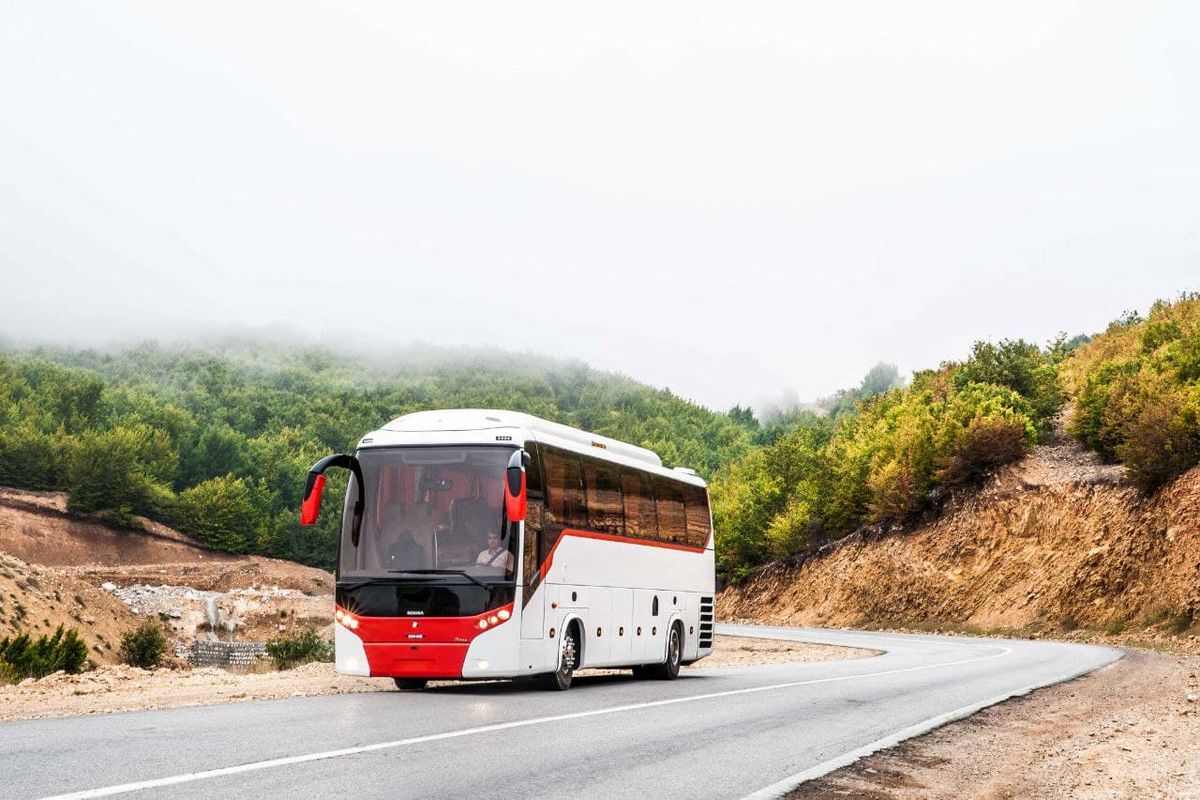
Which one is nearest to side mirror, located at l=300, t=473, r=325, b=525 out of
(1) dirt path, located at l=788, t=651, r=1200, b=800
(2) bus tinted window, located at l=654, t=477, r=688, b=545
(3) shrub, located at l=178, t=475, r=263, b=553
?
(2) bus tinted window, located at l=654, t=477, r=688, b=545

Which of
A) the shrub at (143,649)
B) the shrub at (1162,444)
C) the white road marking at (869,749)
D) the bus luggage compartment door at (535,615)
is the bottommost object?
the shrub at (143,649)

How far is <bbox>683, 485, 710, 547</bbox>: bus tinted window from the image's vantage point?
25.4 m

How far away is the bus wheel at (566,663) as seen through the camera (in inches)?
789

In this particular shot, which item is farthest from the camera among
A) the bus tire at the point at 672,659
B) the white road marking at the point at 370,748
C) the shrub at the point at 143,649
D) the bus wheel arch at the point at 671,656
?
the shrub at the point at 143,649

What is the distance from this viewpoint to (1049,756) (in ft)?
44.2

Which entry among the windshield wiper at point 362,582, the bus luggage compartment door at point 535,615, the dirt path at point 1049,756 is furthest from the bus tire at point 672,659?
the windshield wiper at point 362,582

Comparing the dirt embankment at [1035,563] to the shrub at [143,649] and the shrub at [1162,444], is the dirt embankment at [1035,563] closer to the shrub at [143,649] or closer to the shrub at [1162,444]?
the shrub at [1162,444]

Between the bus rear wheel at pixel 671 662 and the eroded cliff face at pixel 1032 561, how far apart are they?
28.7m

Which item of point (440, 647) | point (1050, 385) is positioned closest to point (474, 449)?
point (440, 647)

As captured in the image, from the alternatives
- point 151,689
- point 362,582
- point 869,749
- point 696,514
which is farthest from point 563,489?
point 869,749

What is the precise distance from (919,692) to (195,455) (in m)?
153

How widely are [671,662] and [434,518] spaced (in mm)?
7699

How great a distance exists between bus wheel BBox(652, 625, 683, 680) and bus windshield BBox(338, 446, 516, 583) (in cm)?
697

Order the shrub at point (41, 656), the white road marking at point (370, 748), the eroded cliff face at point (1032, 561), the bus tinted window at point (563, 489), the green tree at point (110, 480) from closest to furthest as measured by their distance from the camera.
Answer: the white road marking at point (370, 748) < the bus tinted window at point (563, 489) < the shrub at point (41, 656) < the eroded cliff face at point (1032, 561) < the green tree at point (110, 480)
